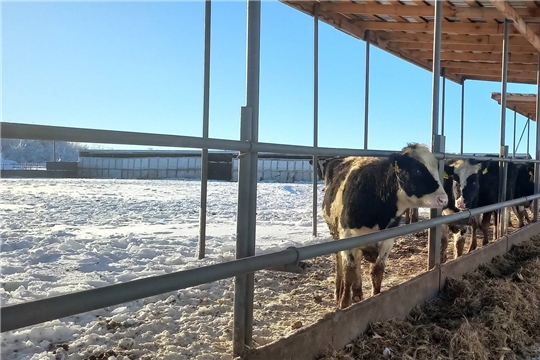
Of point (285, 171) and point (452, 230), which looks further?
point (285, 171)

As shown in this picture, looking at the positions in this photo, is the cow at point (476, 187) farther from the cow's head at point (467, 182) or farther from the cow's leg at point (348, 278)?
the cow's leg at point (348, 278)

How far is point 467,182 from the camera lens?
6.93m

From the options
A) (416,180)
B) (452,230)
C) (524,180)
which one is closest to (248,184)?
(416,180)

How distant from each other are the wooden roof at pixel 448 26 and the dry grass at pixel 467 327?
3142mm

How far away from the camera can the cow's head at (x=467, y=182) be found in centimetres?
681

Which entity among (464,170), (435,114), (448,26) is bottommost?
(464,170)

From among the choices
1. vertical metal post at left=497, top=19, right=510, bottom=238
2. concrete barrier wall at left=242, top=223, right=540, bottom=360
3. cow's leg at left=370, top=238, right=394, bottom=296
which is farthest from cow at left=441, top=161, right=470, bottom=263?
cow's leg at left=370, top=238, right=394, bottom=296

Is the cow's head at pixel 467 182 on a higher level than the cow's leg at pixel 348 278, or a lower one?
higher

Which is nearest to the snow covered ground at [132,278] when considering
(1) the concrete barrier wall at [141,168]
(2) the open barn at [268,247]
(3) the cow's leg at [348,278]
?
(2) the open barn at [268,247]

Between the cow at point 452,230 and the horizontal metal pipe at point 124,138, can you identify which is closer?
the horizontal metal pipe at point 124,138

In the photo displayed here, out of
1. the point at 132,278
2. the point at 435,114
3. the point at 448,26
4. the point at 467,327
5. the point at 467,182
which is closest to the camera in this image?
the point at 467,327

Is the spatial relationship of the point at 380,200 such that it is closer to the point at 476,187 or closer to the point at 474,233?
the point at 474,233

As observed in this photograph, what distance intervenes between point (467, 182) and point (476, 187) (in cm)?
20

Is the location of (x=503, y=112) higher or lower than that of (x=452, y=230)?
higher
